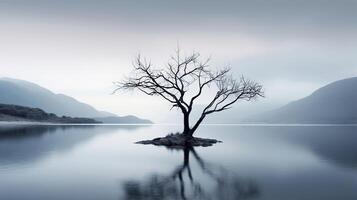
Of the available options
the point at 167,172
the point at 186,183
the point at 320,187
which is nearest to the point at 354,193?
the point at 320,187

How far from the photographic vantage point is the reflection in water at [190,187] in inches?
504

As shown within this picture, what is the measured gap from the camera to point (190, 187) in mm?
14469

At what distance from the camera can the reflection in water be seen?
42.0ft

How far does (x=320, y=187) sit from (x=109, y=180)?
31.7 feet

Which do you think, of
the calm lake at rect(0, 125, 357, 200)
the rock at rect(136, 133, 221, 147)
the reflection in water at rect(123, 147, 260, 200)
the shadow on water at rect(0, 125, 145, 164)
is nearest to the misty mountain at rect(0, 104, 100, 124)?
the shadow on water at rect(0, 125, 145, 164)

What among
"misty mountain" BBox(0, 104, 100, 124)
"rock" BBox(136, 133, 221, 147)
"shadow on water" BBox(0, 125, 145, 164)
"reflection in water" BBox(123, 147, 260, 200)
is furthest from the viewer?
"misty mountain" BBox(0, 104, 100, 124)

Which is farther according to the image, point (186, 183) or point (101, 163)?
point (101, 163)

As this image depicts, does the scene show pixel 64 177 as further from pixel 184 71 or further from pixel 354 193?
pixel 184 71

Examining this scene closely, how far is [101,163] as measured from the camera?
23453 millimetres

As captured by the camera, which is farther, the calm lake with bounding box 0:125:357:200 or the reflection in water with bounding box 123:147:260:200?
the calm lake with bounding box 0:125:357:200

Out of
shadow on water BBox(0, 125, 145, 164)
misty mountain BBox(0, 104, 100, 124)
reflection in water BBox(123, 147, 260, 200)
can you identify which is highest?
misty mountain BBox(0, 104, 100, 124)

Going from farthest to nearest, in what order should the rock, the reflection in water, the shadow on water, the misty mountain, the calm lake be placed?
1. the misty mountain
2. the rock
3. the shadow on water
4. the calm lake
5. the reflection in water

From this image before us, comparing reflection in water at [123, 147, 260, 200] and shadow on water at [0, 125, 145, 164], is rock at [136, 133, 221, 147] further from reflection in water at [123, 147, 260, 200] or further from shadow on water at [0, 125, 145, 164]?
reflection in water at [123, 147, 260, 200]

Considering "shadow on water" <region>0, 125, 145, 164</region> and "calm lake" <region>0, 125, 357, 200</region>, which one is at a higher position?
"shadow on water" <region>0, 125, 145, 164</region>
